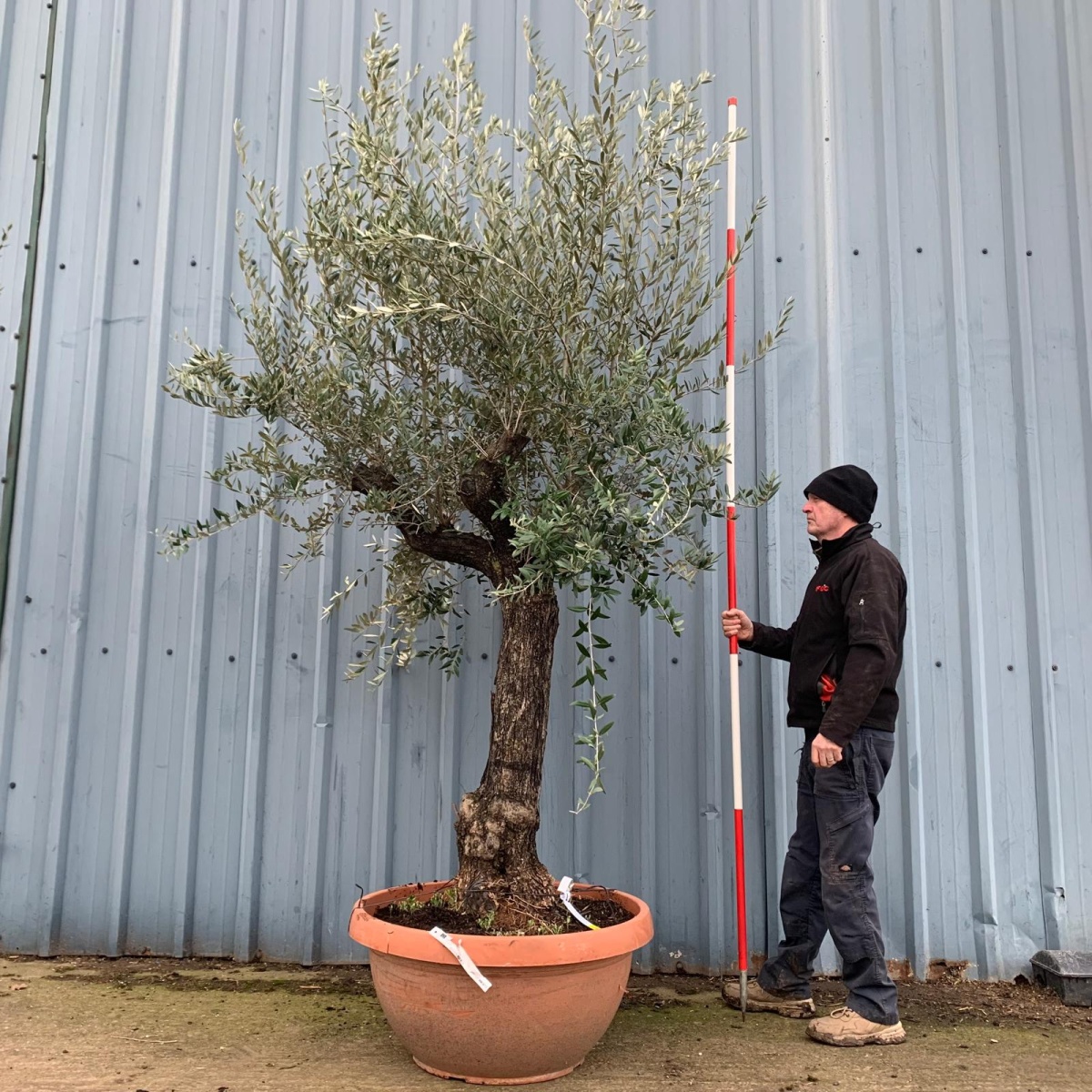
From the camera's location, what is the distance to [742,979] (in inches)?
143

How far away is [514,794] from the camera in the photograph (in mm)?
3314

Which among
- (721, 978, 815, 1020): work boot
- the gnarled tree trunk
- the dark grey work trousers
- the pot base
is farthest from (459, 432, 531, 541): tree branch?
(721, 978, 815, 1020): work boot

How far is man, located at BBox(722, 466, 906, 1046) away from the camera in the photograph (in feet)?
11.0

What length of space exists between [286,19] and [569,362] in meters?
2.87

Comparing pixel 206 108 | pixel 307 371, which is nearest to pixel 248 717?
→ pixel 307 371

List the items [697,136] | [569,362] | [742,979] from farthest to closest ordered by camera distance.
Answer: [742,979], [697,136], [569,362]

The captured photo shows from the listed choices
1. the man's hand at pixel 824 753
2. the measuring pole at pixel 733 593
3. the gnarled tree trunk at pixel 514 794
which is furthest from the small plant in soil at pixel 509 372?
the man's hand at pixel 824 753

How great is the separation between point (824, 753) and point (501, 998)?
4.45ft

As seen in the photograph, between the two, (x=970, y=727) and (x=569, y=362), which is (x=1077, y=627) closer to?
(x=970, y=727)

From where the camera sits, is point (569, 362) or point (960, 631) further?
point (960, 631)

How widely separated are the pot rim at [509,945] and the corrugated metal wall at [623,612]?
1.18 metres

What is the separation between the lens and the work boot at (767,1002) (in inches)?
144

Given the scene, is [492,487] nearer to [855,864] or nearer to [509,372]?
[509,372]

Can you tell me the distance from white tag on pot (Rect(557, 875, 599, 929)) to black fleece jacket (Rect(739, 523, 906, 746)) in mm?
1030
